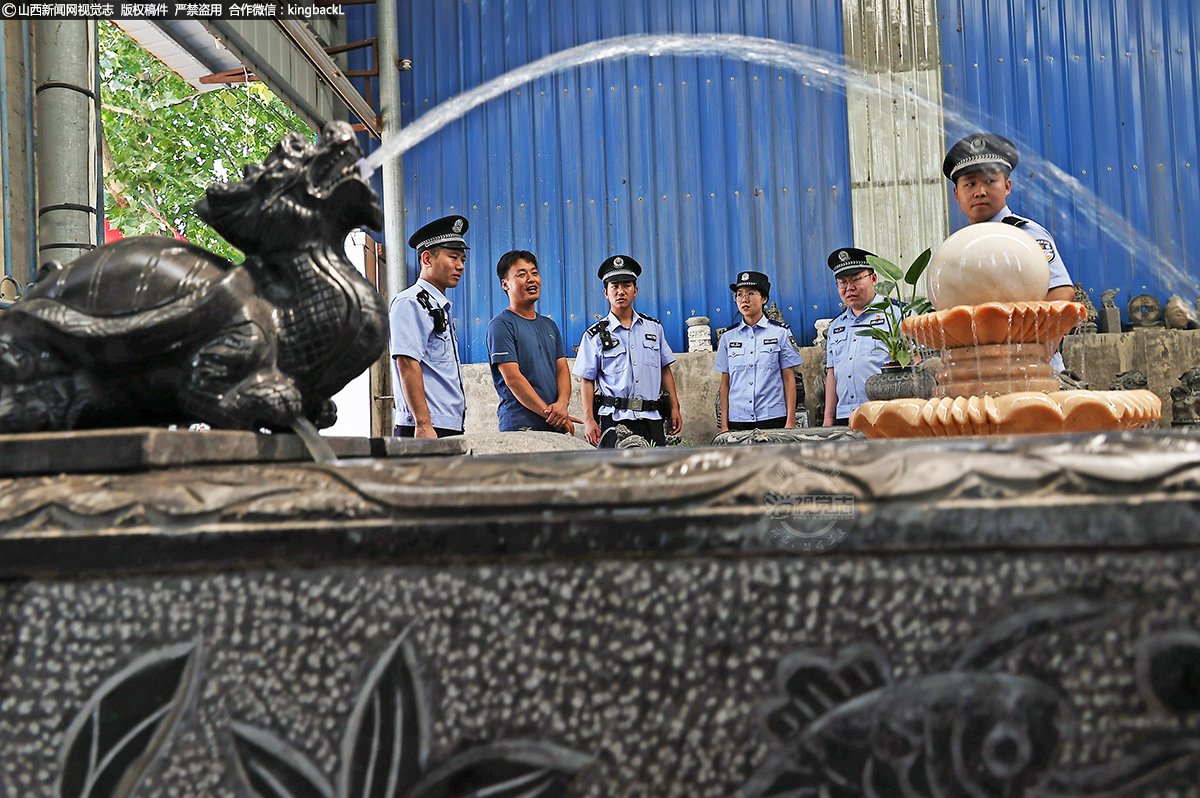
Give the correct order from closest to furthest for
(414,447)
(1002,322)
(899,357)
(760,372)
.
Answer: (414,447), (1002,322), (899,357), (760,372)

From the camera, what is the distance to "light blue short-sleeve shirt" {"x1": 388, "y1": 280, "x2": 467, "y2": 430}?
11.8ft

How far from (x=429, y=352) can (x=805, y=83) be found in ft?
→ 13.4

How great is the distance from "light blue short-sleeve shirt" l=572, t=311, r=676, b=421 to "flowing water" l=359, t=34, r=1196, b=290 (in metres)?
2.17

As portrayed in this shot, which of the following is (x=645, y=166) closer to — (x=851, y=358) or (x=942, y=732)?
(x=851, y=358)

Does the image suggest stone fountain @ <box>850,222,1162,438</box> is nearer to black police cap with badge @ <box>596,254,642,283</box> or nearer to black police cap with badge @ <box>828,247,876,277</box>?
black police cap with badge @ <box>828,247,876,277</box>

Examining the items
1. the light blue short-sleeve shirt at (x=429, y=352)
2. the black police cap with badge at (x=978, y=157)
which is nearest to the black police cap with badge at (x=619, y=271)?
the light blue short-sleeve shirt at (x=429, y=352)

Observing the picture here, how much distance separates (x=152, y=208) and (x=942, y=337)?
8.24 m

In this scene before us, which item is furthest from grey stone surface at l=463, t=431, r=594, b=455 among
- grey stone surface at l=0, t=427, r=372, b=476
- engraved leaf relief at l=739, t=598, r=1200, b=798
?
engraved leaf relief at l=739, t=598, r=1200, b=798

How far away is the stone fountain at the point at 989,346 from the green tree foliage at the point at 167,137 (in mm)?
7130

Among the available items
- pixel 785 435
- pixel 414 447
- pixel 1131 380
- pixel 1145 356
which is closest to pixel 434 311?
pixel 785 435

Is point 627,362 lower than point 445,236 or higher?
lower

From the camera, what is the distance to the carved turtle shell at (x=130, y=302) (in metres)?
0.63

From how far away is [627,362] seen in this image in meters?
4.90

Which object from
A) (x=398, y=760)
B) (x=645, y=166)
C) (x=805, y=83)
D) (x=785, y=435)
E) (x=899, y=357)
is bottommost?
(x=398, y=760)
